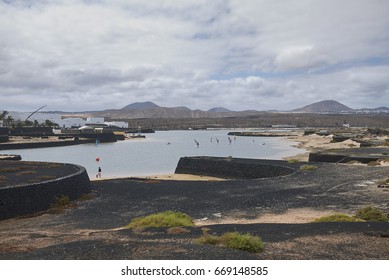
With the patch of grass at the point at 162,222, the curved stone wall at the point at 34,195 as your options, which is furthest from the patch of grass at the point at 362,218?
the curved stone wall at the point at 34,195

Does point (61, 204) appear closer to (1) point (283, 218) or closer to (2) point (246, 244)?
(1) point (283, 218)

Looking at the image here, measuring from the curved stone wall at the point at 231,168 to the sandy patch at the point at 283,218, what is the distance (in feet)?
55.9

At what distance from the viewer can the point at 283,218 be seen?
17859mm

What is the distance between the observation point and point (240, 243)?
10773 mm

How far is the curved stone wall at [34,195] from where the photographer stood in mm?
20203

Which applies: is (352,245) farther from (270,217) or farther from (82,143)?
(82,143)

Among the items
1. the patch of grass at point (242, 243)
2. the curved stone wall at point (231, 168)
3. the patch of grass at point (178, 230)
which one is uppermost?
the patch of grass at point (242, 243)

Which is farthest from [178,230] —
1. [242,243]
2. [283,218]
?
[283,218]

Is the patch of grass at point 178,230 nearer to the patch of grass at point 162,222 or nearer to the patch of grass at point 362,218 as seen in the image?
the patch of grass at point 162,222

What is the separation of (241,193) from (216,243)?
13.9m

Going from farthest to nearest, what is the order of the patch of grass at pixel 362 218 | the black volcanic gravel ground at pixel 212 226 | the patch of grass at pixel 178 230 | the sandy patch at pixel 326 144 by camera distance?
the sandy patch at pixel 326 144 < the patch of grass at pixel 362 218 < the patch of grass at pixel 178 230 < the black volcanic gravel ground at pixel 212 226

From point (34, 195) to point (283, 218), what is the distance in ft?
43.8

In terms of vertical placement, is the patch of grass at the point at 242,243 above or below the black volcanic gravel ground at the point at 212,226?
above
